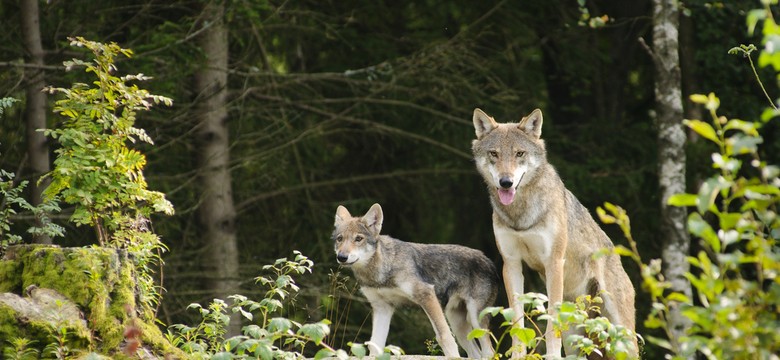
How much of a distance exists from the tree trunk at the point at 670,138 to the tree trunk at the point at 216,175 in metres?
5.56

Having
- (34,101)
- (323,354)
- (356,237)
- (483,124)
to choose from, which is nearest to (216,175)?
(34,101)

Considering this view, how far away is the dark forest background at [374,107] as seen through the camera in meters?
13.1

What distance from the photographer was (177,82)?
43.8ft

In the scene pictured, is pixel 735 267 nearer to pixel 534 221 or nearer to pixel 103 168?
pixel 534 221

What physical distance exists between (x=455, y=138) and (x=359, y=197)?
2113mm

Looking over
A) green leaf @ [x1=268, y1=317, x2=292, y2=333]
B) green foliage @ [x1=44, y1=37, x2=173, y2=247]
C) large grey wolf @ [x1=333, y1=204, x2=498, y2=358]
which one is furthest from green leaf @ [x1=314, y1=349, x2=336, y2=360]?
large grey wolf @ [x1=333, y1=204, x2=498, y2=358]

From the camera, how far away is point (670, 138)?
12.5 m

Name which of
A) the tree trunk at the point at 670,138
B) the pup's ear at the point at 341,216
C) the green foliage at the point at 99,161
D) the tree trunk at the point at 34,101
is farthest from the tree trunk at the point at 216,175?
the green foliage at the point at 99,161

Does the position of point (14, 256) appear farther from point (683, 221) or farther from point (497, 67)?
point (497, 67)

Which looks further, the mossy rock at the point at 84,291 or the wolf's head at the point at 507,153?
the wolf's head at the point at 507,153

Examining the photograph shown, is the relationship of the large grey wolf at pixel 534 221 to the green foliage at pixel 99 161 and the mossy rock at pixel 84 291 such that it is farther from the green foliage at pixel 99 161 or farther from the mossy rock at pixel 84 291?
the mossy rock at pixel 84 291

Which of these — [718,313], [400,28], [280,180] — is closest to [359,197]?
[280,180]

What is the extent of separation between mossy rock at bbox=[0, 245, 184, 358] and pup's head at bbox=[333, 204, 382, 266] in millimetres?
2624

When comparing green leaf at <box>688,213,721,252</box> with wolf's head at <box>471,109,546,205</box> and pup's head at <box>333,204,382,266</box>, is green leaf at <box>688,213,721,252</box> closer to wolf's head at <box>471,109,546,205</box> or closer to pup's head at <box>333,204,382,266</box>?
wolf's head at <box>471,109,546,205</box>
